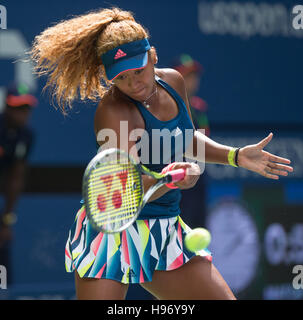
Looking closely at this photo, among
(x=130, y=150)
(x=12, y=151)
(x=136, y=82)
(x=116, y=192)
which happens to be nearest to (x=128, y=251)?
(x=116, y=192)

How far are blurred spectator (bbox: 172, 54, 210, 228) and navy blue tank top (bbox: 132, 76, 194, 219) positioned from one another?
1953mm

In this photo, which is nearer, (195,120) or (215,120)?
(195,120)

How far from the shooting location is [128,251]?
281cm

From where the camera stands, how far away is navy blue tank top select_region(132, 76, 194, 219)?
2.81m

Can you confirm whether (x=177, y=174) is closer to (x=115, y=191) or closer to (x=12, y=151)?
(x=115, y=191)

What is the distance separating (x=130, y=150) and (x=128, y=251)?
395 mm

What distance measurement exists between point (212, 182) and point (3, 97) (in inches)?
63.0

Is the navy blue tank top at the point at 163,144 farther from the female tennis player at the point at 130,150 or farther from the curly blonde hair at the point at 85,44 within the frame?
the curly blonde hair at the point at 85,44

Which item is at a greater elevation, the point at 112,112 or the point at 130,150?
the point at 112,112

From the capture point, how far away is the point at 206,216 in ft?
17.0

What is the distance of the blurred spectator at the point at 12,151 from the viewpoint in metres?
4.70

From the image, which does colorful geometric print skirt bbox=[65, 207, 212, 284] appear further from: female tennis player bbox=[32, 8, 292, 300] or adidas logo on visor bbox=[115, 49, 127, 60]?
adidas logo on visor bbox=[115, 49, 127, 60]

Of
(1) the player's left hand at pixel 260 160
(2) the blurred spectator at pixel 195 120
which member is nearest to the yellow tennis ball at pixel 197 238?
(1) the player's left hand at pixel 260 160

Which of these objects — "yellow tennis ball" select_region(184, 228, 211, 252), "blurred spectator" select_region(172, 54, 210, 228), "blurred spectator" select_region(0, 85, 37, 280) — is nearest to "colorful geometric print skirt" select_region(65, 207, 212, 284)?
"yellow tennis ball" select_region(184, 228, 211, 252)
